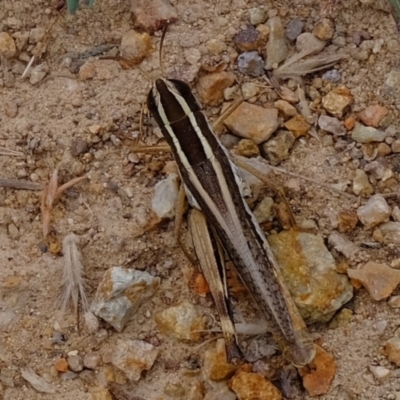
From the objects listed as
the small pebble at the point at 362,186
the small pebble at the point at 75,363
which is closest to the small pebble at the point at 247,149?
the small pebble at the point at 362,186

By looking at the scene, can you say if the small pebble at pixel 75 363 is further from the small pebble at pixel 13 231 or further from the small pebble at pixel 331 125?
the small pebble at pixel 331 125

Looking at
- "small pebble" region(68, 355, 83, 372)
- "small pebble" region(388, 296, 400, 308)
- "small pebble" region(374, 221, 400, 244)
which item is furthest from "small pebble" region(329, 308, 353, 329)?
"small pebble" region(68, 355, 83, 372)

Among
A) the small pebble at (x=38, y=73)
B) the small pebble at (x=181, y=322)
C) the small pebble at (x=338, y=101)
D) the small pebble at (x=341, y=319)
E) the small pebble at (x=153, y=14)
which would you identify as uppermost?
the small pebble at (x=153, y=14)

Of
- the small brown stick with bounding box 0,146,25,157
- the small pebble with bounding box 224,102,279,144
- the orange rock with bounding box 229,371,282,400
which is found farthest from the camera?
the small brown stick with bounding box 0,146,25,157

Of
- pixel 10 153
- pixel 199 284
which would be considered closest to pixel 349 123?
pixel 199 284

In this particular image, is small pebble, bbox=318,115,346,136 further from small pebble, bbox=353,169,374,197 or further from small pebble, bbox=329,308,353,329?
small pebble, bbox=329,308,353,329

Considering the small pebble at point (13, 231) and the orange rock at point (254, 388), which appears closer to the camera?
the orange rock at point (254, 388)

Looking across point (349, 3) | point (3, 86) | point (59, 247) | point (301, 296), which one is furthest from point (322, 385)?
point (3, 86)
